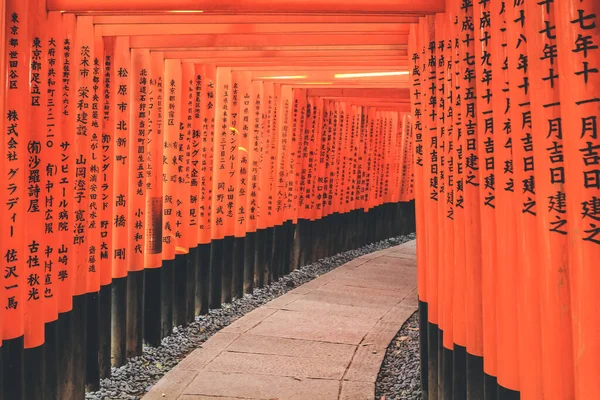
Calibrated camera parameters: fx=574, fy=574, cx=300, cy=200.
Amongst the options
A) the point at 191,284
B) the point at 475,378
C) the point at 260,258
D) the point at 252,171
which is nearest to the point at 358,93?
the point at 252,171

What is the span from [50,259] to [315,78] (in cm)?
514

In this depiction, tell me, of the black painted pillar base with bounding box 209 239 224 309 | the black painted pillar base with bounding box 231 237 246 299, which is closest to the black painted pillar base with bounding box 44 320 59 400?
the black painted pillar base with bounding box 209 239 224 309

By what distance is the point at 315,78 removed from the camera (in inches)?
333

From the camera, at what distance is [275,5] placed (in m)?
4.14

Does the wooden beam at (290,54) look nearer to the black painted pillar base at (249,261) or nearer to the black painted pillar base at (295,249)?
the black painted pillar base at (249,261)

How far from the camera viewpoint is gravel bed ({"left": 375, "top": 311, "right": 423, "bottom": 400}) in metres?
5.47

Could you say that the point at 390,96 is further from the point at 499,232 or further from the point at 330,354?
the point at 499,232

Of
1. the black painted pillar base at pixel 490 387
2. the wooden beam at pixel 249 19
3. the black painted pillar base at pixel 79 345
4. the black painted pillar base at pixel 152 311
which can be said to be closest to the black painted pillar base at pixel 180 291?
the black painted pillar base at pixel 152 311

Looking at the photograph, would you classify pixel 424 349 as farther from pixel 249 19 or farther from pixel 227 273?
pixel 227 273

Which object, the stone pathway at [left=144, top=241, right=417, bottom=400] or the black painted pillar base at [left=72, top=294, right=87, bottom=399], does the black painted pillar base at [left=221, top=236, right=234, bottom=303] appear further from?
the black painted pillar base at [left=72, top=294, right=87, bottom=399]

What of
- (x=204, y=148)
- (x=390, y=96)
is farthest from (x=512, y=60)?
(x=390, y=96)

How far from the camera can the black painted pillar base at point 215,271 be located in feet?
26.9

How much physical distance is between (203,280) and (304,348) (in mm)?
2026

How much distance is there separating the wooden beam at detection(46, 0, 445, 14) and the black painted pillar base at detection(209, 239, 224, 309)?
14.6 feet
